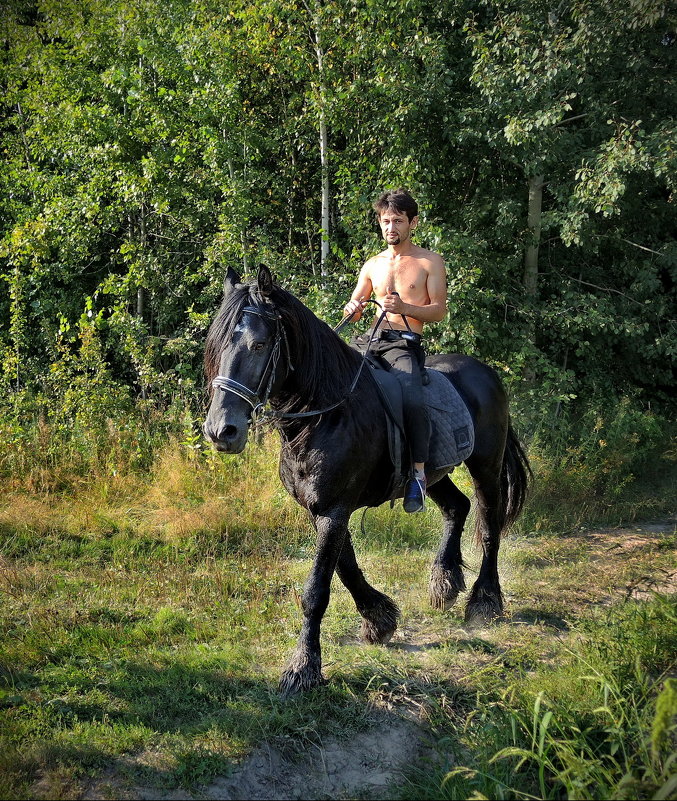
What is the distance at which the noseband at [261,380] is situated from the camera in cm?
307

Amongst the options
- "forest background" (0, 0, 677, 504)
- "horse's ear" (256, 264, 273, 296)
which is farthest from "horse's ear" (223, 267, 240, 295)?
"forest background" (0, 0, 677, 504)

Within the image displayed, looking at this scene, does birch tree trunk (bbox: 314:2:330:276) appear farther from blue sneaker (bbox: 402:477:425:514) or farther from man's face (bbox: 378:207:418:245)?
blue sneaker (bbox: 402:477:425:514)

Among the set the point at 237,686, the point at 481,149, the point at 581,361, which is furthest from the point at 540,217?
the point at 237,686

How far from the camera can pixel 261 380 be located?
10.5ft

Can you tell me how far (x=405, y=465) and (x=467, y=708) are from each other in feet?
4.55

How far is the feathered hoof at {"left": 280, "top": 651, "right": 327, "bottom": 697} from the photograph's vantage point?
3.49m

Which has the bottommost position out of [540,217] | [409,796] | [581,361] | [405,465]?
[409,796]

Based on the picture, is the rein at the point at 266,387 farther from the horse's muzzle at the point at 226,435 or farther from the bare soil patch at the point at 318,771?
the bare soil patch at the point at 318,771

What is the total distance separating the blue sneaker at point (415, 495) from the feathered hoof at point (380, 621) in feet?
2.05

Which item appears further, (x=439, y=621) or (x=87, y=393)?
(x=87, y=393)

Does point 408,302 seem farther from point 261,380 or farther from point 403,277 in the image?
point 261,380

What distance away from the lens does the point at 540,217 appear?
9078 mm

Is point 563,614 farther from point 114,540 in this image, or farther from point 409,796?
point 114,540

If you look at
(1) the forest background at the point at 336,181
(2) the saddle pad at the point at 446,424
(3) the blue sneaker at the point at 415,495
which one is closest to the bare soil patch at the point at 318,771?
(3) the blue sneaker at the point at 415,495
